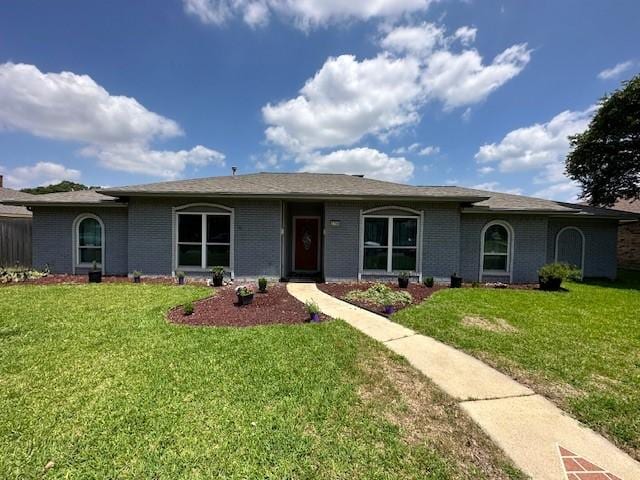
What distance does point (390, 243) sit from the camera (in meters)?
10.3

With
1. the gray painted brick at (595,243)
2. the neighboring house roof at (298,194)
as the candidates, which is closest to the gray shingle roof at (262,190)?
the neighboring house roof at (298,194)

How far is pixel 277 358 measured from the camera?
4.27m

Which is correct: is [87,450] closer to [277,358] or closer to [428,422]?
[277,358]

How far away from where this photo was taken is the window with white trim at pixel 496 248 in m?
11.1

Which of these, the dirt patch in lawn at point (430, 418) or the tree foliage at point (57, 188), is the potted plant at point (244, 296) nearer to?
the dirt patch in lawn at point (430, 418)

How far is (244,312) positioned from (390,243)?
5790mm

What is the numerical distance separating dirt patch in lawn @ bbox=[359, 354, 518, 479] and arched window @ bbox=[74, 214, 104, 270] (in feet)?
36.8

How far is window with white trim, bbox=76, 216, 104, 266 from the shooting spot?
10.9 meters

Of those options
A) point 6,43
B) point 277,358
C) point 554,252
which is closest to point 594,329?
point 277,358

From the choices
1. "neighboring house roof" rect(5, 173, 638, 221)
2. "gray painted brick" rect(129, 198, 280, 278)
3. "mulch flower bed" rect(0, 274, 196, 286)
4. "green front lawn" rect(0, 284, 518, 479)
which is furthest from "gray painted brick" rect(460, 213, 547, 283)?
"mulch flower bed" rect(0, 274, 196, 286)

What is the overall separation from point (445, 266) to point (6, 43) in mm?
15427

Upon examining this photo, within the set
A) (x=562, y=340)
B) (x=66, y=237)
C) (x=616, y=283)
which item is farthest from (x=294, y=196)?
(x=616, y=283)

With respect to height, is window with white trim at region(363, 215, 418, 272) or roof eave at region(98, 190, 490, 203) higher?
roof eave at region(98, 190, 490, 203)

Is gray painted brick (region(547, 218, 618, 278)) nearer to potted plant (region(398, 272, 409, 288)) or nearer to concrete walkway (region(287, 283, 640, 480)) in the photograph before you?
potted plant (region(398, 272, 409, 288))
